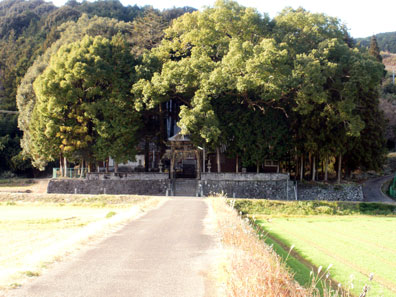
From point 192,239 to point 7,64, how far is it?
187 feet

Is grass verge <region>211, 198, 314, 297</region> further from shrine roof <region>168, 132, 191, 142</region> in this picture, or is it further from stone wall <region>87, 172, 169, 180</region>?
shrine roof <region>168, 132, 191, 142</region>

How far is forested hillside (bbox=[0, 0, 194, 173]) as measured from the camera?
44.1 m

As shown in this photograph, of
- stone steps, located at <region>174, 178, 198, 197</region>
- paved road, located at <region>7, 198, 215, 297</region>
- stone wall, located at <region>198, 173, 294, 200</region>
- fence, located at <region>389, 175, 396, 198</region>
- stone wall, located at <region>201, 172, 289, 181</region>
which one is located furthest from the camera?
fence, located at <region>389, 175, 396, 198</region>

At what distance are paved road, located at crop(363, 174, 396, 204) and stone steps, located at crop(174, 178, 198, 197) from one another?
14025 millimetres

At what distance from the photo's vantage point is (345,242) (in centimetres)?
1572

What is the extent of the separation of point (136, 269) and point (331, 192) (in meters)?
29.3

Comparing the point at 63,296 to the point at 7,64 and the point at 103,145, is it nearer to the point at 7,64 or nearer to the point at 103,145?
the point at 103,145

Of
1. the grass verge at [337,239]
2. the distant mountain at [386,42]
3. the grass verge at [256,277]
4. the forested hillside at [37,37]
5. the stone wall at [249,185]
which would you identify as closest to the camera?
the grass verge at [256,277]

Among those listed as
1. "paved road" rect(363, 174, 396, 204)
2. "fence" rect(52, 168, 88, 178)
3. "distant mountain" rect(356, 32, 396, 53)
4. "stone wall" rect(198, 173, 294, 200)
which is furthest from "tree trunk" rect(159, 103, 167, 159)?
"distant mountain" rect(356, 32, 396, 53)

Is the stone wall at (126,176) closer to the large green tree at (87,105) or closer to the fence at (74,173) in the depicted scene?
the large green tree at (87,105)

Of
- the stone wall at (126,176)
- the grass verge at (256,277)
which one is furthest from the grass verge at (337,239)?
the stone wall at (126,176)

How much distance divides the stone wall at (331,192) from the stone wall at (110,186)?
35.9 ft

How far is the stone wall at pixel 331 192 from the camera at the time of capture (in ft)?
116

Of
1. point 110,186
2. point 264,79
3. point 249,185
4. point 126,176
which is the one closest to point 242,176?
point 249,185
